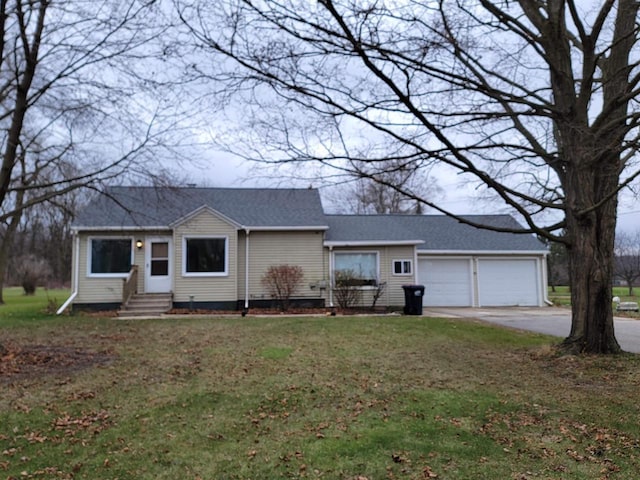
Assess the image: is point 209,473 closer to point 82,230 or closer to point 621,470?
point 621,470

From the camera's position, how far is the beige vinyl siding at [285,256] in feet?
53.1

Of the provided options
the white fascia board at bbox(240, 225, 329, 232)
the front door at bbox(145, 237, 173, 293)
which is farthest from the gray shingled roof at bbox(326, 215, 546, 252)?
the front door at bbox(145, 237, 173, 293)

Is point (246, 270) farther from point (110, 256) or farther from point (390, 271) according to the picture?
point (390, 271)

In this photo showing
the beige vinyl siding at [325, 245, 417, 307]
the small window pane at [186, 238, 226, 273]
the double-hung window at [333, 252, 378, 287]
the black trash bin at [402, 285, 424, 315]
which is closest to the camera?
the black trash bin at [402, 285, 424, 315]

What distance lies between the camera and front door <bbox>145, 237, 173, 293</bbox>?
1569 centimetres

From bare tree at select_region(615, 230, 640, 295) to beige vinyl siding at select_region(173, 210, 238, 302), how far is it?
31.3 m

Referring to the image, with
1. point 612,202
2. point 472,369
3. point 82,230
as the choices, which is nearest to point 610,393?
point 472,369

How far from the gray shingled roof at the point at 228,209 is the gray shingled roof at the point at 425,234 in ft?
→ 4.17

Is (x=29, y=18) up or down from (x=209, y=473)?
up

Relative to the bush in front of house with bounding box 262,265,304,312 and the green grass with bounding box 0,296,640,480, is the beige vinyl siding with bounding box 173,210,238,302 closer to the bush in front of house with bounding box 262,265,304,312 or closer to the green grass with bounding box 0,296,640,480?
the bush in front of house with bounding box 262,265,304,312

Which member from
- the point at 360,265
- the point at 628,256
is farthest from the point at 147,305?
the point at 628,256

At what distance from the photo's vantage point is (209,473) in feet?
11.7

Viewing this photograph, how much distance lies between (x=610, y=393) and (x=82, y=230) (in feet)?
49.0

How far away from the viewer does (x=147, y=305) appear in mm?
14797
